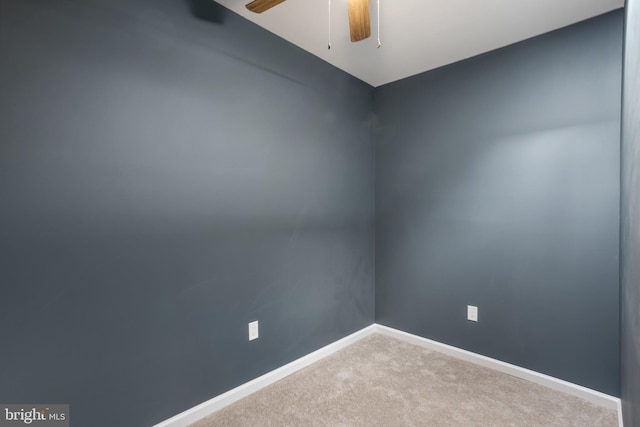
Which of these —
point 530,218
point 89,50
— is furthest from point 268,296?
point 530,218

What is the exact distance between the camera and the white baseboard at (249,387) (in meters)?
1.61

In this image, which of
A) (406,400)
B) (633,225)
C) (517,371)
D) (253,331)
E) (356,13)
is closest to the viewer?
(633,225)

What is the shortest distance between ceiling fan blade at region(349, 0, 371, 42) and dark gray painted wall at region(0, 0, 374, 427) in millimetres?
804

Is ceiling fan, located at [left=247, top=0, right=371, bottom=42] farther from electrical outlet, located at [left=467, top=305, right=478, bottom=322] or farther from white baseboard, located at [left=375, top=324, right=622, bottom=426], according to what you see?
white baseboard, located at [left=375, top=324, right=622, bottom=426]

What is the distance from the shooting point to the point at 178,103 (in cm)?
162

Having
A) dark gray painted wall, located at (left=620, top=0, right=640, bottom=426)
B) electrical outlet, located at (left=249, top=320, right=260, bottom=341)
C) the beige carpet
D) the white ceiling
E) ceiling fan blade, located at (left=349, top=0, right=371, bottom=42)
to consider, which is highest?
the white ceiling

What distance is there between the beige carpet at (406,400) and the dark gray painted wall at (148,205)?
0.22m

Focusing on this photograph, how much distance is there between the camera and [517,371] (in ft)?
6.95

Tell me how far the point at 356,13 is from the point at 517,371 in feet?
8.33

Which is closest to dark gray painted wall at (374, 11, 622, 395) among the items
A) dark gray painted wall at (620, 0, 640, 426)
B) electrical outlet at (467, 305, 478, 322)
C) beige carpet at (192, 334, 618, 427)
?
electrical outlet at (467, 305, 478, 322)

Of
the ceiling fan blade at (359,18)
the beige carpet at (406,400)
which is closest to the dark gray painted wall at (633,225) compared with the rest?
the beige carpet at (406,400)

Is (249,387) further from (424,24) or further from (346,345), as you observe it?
(424,24)

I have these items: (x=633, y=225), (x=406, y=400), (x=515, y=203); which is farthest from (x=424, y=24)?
(x=406, y=400)

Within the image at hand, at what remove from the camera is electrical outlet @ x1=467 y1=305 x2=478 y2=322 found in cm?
234
